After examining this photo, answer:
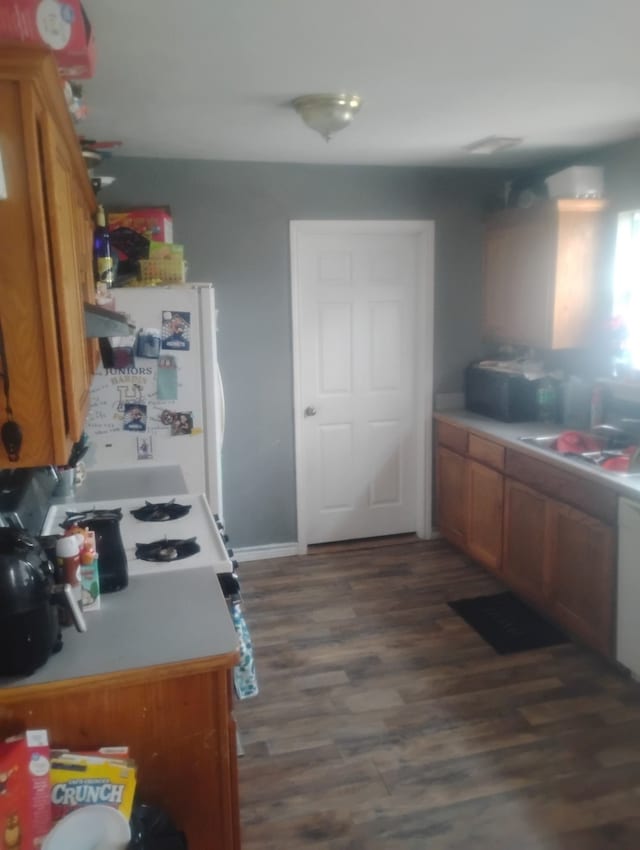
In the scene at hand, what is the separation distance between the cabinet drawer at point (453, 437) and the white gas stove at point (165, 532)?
1920 millimetres

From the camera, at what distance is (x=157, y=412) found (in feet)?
10.4

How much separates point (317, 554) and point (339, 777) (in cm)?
200

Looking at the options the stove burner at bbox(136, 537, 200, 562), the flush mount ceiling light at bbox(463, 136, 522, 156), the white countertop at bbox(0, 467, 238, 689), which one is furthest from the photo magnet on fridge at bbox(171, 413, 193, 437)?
the flush mount ceiling light at bbox(463, 136, 522, 156)

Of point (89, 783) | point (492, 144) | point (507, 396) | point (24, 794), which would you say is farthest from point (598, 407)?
point (24, 794)

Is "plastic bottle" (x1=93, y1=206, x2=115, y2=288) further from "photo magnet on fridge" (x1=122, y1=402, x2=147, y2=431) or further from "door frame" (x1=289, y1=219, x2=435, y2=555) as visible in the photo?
"door frame" (x1=289, y1=219, x2=435, y2=555)

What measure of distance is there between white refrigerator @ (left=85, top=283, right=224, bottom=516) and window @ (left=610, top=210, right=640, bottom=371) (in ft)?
7.05

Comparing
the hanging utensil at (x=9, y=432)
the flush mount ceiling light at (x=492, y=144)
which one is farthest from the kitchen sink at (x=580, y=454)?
the hanging utensil at (x=9, y=432)

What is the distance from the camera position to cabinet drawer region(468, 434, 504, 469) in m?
3.68

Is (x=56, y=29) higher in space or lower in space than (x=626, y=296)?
higher

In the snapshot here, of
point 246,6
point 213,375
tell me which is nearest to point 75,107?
point 246,6

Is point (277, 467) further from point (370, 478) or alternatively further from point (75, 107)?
point (75, 107)

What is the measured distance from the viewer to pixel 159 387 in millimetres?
3137

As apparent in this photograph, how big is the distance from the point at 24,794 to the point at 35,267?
3.31 ft

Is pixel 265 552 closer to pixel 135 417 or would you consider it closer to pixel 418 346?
pixel 135 417
